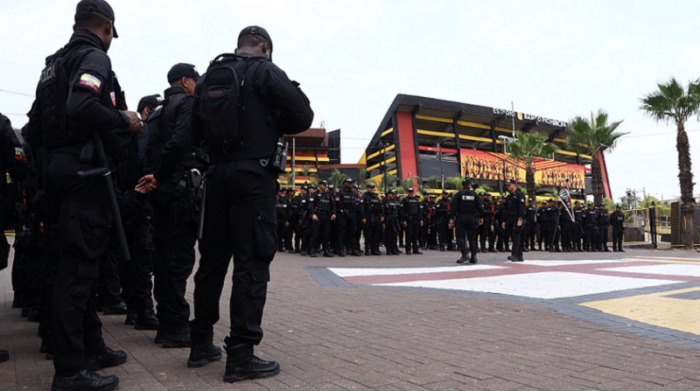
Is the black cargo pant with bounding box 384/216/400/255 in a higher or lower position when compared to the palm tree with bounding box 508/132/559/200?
lower

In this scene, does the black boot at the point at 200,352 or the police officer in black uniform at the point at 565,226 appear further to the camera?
the police officer in black uniform at the point at 565,226

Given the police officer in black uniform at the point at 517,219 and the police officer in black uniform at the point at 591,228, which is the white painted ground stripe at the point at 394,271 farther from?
the police officer in black uniform at the point at 591,228

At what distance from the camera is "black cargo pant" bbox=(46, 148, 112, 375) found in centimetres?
265

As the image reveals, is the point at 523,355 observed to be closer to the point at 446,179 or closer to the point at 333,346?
the point at 333,346

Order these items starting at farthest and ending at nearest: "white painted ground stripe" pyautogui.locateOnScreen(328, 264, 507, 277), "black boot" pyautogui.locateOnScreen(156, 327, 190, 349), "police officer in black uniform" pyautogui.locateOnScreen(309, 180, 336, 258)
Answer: "police officer in black uniform" pyautogui.locateOnScreen(309, 180, 336, 258), "white painted ground stripe" pyautogui.locateOnScreen(328, 264, 507, 277), "black boot" pyautogui.locateOnScreen(156, 327, 190, 349)

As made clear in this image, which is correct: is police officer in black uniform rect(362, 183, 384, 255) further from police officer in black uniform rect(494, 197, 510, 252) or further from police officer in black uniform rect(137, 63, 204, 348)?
police officer in black uniform rect(137, 63, 204, 348)

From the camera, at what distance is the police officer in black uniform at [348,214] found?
14.4m

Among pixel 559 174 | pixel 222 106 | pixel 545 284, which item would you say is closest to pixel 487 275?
pixel 545 284

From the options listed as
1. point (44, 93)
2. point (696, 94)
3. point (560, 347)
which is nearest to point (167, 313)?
point (44, 93)

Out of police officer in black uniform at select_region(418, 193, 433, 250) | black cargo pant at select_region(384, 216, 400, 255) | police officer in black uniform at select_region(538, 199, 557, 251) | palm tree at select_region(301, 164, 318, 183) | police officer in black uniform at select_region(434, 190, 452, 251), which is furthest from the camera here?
palm tree at select_region(301, 164, 318, 183)

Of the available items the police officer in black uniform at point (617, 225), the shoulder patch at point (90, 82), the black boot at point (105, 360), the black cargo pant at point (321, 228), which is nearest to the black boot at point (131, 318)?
the black boot at point (105, 360)

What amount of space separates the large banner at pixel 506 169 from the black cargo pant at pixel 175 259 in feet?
173

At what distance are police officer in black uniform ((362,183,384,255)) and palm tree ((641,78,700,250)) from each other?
15204 millimetres

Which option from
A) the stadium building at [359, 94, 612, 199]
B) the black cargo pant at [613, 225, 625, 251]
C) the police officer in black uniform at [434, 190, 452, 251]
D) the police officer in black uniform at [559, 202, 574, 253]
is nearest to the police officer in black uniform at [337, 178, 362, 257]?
the police officer in black uniform at [434, 190, 452, 251]
